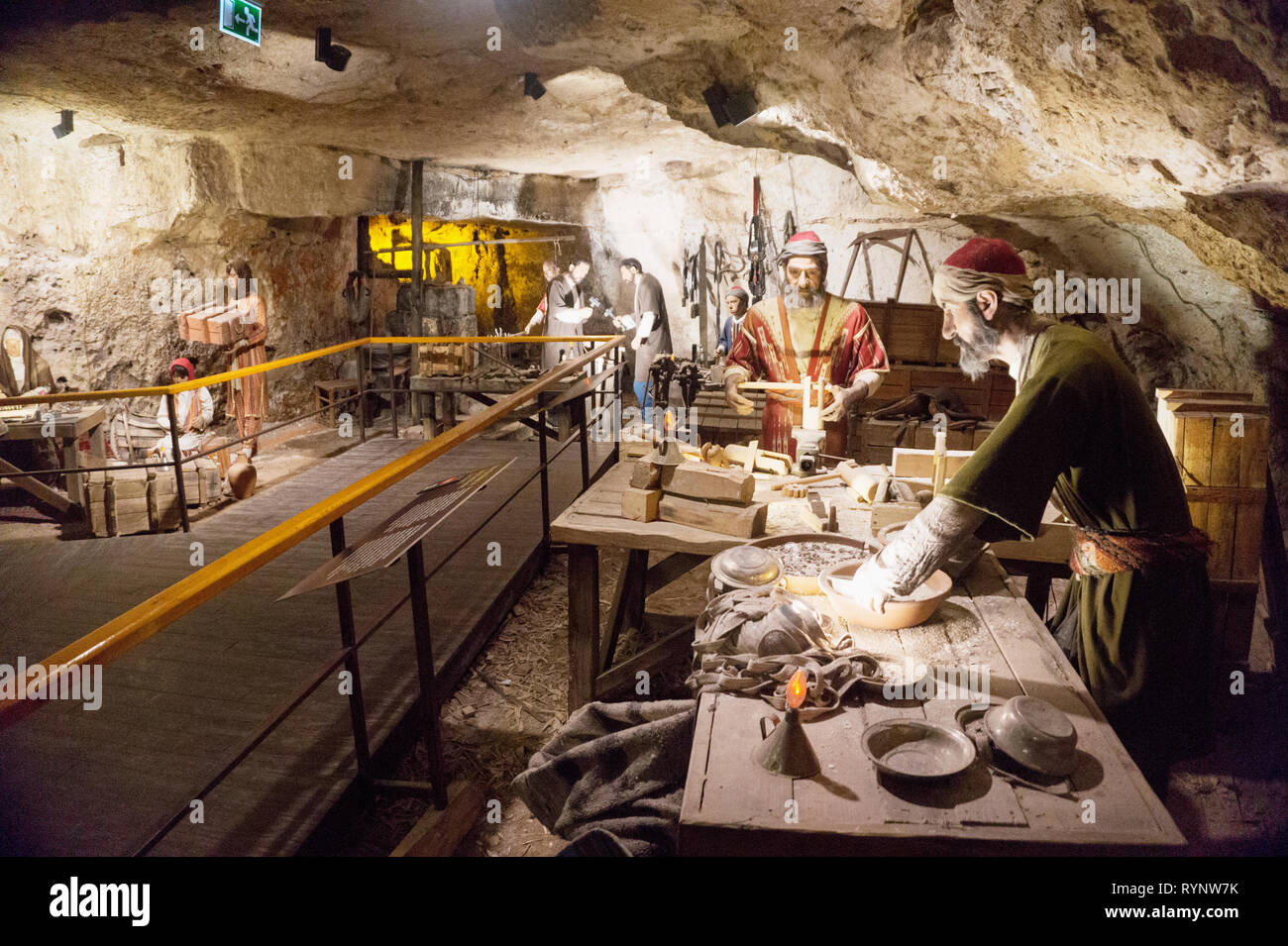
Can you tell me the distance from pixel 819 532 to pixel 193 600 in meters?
2.03

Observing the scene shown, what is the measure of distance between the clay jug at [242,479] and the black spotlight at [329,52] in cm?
359

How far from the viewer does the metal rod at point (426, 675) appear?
305cm

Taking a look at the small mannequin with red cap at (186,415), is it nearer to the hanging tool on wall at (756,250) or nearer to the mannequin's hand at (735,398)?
the mannequin's hand at (735,398)

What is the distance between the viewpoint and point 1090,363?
2375 millimetres

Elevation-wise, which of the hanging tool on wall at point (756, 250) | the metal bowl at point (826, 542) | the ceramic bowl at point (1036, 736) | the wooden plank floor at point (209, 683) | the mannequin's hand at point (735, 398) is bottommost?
the wooden plank floor at point (209, 683)

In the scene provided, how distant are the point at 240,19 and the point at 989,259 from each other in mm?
5490

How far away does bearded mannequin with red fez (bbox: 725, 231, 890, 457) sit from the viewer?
5160 millimetres

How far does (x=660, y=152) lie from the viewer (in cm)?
1199

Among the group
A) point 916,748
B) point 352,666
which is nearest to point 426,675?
point 352,666

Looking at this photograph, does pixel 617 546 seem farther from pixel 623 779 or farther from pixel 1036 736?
pixel 1036 736

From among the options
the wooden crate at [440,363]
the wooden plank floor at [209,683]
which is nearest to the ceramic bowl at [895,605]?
the wooden plank floor at [209,683]

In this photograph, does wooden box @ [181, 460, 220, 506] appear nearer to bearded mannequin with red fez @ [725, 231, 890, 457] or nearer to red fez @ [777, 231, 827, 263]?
bearded mannequin with red fez @ [725, 231, 890, 457]
